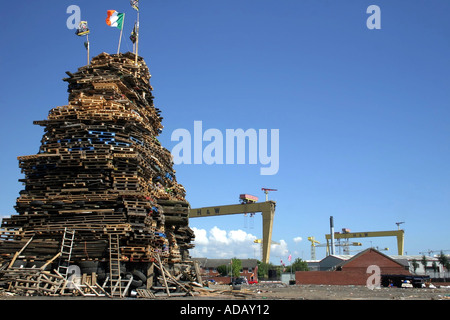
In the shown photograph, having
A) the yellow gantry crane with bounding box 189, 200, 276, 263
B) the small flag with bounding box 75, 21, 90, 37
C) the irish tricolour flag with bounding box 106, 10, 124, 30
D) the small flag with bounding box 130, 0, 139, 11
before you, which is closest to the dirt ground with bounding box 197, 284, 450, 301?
the irish tricolour flag with bounding box 106, 10, 124, 30

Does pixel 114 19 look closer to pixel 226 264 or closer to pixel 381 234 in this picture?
pixel 226 264

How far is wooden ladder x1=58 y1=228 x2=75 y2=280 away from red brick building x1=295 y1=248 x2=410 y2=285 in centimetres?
3432

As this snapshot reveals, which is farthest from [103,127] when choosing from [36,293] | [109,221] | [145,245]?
[36,293]

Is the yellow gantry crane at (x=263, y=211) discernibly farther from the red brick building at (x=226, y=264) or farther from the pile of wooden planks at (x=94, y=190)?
the pile of wooden planks at (x=94, y=190)

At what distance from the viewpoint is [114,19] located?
1236 inches

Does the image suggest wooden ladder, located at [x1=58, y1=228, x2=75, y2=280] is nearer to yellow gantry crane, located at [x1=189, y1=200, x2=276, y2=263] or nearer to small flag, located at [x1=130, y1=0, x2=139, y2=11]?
small flag, located at [x1=130, y1=0, x2=139, y2=11]

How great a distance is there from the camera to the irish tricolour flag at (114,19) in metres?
31.2

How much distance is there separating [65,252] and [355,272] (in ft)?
123

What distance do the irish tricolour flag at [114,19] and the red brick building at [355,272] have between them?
35315mm

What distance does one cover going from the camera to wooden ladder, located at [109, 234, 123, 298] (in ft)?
65.1

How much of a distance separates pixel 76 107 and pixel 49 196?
6211mm

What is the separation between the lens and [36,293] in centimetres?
1884

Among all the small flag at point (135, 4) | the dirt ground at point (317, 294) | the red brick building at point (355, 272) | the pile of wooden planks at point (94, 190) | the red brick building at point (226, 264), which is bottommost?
the red brick building at point (226, 264)

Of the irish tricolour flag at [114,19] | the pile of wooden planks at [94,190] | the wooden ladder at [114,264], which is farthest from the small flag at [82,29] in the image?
the wooden ladder at [114,264]
